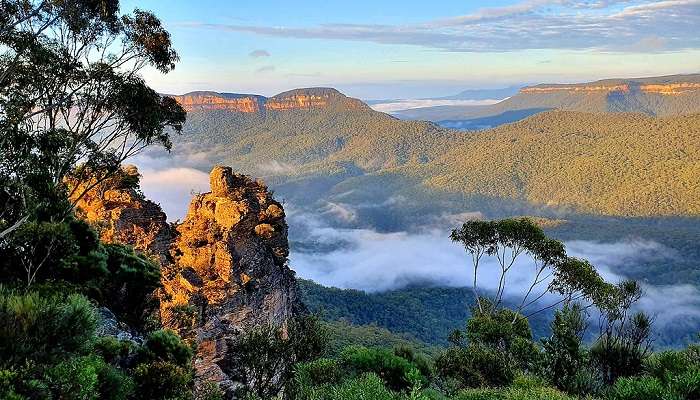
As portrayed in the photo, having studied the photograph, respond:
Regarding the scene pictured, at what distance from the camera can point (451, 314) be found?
14312 centimetres

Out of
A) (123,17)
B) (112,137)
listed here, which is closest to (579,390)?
(112,137)

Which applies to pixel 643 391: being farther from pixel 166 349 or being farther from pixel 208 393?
pixel 166 349

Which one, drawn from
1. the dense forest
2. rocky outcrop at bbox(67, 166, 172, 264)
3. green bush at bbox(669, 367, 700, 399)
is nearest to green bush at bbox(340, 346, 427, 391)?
the dense forest

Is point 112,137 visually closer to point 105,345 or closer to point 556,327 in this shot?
point 105,345

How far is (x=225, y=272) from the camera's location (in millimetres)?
29750

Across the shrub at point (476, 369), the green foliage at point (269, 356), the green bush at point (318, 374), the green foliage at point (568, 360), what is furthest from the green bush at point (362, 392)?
the shrub at point (476, 369)

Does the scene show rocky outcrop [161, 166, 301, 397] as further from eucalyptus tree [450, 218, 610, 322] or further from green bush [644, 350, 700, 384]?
green bush [644, 350, 700, 384]

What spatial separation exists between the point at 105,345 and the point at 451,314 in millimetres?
134561

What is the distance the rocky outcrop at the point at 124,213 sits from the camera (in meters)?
30.8

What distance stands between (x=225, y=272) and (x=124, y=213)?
719 cm

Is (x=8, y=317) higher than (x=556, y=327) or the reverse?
higher

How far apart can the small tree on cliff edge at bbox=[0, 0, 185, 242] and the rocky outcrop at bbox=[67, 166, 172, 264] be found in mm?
8885

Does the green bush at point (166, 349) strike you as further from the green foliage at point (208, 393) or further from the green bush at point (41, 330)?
the green bush at point (41, 330)

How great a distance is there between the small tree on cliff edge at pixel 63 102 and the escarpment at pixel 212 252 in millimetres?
7567
